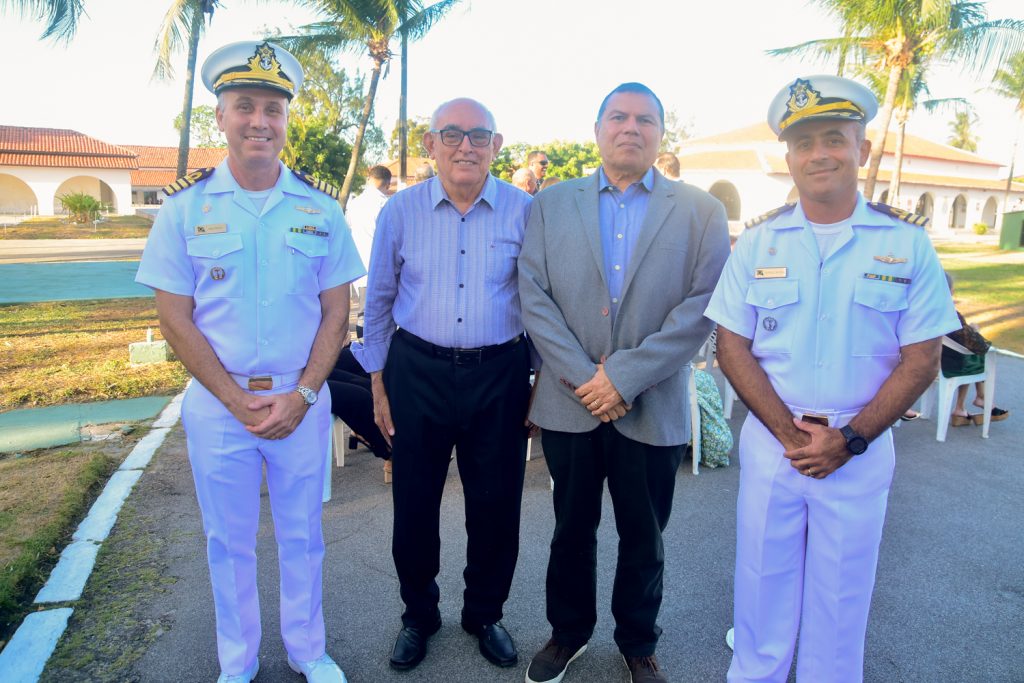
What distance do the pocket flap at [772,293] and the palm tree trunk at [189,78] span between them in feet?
53.8

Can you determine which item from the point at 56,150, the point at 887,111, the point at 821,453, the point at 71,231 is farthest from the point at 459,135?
the point at 56,150

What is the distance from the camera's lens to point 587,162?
32469 millimetres

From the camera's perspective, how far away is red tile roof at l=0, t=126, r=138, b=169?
44941 millimetres

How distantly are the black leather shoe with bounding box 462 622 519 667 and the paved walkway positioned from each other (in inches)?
1.7

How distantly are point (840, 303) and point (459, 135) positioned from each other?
1.53 meters

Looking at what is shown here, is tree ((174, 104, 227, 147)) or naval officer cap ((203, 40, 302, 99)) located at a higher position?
tree ((174, 104, 227, 147))

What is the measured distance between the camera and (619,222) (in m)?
2.77

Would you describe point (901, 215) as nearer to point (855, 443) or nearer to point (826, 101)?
point (826, 101)

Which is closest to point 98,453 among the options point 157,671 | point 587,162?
point 157,671

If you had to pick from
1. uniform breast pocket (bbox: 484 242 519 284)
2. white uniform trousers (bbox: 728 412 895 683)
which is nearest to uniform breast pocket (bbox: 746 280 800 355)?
white uniform trousers (bbox: 728 412 895 683)

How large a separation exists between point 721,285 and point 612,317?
42 cm

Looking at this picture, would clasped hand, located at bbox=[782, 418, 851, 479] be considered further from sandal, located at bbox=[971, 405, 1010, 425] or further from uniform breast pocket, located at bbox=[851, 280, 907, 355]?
sandal, located at bbox=[971, 405, 1010, 425]

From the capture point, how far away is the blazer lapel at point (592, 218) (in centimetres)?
271

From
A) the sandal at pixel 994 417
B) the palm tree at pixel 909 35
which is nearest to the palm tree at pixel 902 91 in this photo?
the palm tree at pixel 909 35
